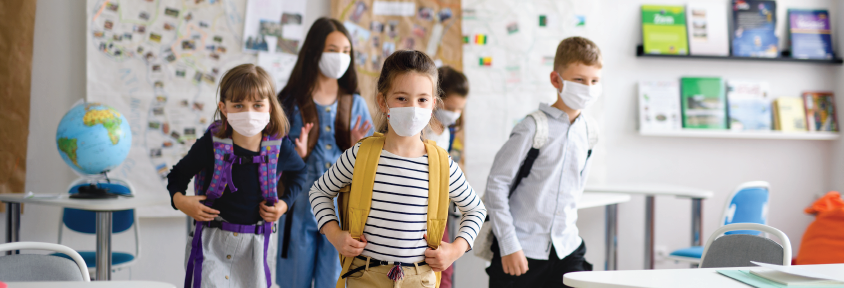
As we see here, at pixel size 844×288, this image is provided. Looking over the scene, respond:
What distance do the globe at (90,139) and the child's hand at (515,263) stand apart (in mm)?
1822

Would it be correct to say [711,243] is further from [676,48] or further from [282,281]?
[676,48]

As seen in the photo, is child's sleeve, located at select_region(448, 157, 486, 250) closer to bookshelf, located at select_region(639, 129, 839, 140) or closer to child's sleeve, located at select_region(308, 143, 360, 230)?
child's sleeve, located at select_region(308, 143, 360, 230)

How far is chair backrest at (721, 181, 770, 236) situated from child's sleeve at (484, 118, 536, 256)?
5.49ft

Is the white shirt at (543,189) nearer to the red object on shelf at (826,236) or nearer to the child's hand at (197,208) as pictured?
the child's hand at (197,208)

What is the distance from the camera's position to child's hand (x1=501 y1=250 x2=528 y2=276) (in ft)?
5.59

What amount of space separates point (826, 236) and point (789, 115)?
178 cm

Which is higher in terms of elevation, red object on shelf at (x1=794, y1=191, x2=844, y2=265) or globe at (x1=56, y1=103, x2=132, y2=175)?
globe at (x1=56, y1=103, x2=132, y2=175)

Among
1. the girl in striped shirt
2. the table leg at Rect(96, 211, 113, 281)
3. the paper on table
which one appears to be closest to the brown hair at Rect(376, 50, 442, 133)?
the girl in striped shirt

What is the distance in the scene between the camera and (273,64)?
131 inches

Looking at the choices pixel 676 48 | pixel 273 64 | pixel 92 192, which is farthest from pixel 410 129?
pixel 676 48

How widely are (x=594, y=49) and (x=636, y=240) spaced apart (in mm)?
2260

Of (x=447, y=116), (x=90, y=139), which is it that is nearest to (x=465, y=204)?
(x=447, y=116)

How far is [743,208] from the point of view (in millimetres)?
2941

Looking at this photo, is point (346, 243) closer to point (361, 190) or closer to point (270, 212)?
point (361, 190)
